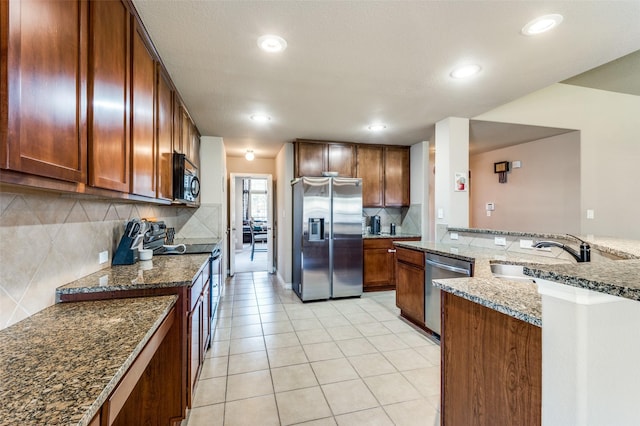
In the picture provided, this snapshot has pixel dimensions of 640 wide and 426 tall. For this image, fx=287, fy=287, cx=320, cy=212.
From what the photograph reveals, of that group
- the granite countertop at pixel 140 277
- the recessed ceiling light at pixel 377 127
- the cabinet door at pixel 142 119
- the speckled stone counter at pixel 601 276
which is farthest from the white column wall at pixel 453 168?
the cabinet door at pixel 142 119

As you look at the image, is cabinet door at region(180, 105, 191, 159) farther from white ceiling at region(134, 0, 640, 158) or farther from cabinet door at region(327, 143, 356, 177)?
cabinet door at region(327, 143, 356, 177)

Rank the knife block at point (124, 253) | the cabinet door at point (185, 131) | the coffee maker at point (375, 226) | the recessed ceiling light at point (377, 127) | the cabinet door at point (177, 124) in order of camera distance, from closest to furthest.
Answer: the knife block at point (124, 253) → the cabinet door at point (177, 124) → the cabinet door at point (185, 131) → the recessed ceiling light at point (377, 127) → the coffee maker at point (375, 226)

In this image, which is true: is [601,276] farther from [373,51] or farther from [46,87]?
[373,51]

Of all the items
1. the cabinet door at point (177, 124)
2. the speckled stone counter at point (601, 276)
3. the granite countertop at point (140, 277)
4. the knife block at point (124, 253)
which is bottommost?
the granite countertop at point (140, 277)

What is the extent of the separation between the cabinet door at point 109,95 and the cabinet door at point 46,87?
6 centimetres

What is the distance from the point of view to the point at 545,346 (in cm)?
93

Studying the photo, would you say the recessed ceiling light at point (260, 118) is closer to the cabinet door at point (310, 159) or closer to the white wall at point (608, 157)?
the cabinet door at point (310, 159)

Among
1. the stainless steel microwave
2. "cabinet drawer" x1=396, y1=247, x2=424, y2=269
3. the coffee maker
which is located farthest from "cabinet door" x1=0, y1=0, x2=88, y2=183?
the coffee maker

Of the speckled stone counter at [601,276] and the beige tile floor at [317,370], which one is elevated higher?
the speckled stone counter at [601,276]

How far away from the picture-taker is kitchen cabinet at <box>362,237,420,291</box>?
175 inches

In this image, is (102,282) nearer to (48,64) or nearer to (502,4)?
(48,64)

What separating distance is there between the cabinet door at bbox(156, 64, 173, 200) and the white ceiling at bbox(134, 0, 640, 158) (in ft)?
0.49

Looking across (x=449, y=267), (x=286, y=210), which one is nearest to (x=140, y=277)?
(x=449, y=267)

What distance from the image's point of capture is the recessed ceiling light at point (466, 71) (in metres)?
2.20
